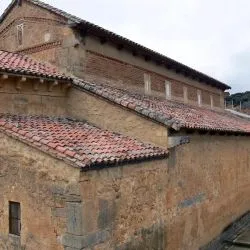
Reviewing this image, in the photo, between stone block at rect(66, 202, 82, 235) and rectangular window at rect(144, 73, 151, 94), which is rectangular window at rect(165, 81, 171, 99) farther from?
stone block at rect(66, 202, 82, 235)

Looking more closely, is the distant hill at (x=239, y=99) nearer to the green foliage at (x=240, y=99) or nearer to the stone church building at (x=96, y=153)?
the green foliage at (x=240, y=99)

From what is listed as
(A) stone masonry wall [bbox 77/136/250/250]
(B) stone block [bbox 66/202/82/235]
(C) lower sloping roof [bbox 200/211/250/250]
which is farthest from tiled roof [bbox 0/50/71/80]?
(C) lower sloping roof [bbox 200/211/250/250]

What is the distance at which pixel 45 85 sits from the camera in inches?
435

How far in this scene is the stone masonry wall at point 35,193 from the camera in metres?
7.79

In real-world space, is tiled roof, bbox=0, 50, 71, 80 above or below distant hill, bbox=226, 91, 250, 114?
below

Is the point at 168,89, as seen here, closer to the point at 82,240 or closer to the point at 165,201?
the point at 165,201

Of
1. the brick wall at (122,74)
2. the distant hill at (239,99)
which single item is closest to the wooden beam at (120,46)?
the brick wall at (122,74)

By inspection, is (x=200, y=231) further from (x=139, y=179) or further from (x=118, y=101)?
(x=118, y=101)

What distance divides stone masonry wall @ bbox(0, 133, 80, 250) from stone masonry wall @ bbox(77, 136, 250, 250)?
371 mm

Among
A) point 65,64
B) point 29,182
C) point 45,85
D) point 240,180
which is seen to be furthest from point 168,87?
point 29,182

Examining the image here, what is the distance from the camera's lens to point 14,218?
863cm

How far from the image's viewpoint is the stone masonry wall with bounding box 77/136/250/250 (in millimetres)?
8055

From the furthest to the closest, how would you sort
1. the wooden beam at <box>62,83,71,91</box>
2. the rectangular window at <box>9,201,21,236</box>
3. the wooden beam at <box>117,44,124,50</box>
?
the wooden beam at <box>117,44,124,50</box>, the wooden beam at <box>62,83,71,91</box>, the rectangular window at <box>9,201,21,236</box>

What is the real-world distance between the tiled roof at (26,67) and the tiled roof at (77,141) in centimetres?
117
